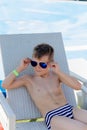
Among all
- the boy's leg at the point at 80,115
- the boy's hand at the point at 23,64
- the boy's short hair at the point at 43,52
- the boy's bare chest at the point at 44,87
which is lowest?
the boy's leg at the point at 80,115

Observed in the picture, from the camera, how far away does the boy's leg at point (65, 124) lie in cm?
263

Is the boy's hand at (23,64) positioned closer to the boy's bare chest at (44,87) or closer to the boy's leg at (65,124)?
the boy's bare chest at (44,87)

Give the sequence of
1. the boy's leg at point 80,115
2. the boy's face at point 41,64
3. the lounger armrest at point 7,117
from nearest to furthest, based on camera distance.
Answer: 1. the lounger armrest at point 7,117
2. the boy's leg at point 80,115
3. the boy's face at point 41,64

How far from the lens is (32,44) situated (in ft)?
11.8

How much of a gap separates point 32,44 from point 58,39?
32 cm

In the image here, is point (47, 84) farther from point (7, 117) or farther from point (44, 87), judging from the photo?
point (7, 117)

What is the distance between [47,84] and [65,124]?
62 cm

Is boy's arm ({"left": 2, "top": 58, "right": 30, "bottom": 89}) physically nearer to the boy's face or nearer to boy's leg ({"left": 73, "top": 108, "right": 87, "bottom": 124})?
the boy's face

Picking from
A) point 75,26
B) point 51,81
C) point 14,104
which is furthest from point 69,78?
point 75,26

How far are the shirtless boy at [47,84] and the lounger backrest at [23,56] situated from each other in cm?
12

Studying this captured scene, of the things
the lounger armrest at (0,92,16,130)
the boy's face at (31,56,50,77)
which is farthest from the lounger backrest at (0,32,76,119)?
the lounger armrest at (0,92,16,130)

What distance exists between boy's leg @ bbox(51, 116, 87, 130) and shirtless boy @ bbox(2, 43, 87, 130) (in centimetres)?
2

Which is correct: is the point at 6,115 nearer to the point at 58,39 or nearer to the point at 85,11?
the point at 58,39

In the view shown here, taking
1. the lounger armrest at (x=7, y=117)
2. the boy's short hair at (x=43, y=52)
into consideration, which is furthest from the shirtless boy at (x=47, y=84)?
the lounger armrest at (x=7, y=117)
